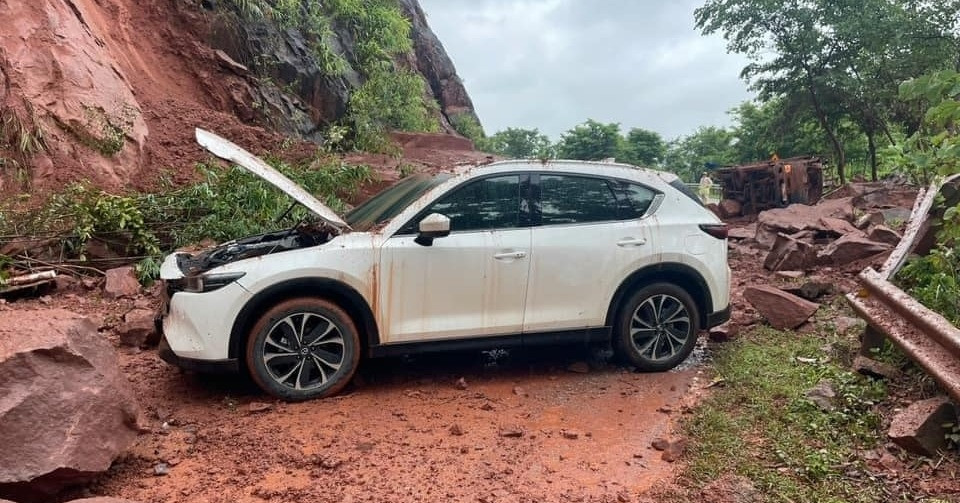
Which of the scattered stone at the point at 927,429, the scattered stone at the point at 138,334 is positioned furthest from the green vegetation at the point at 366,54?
the scattered stone at the point at 927,429

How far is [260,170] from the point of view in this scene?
13.7ft

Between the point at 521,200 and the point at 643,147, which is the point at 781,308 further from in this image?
the point at 643,147

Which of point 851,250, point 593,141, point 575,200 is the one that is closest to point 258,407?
point 575,200

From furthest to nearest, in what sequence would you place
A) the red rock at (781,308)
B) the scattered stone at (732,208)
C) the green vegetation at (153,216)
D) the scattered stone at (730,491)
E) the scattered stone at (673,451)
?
the scattered stone at (732,208) < the green vegetation at (153,216) < the red rock at (781,308) < the scattered stone at (673,451) < the scattered stone at (730,491)

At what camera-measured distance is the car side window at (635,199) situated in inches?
192

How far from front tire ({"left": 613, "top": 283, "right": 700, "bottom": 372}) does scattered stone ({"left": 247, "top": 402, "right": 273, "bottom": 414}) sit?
262 cm

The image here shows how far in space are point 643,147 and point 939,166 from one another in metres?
39.4

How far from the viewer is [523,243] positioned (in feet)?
14.9

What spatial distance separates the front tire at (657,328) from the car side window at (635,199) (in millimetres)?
594

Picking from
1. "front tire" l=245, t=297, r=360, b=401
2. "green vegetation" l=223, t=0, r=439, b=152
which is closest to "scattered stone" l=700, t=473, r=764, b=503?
"front tire" l=245, t=297, r=360, b=401

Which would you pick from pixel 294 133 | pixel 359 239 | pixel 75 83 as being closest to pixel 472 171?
pixel 359 239

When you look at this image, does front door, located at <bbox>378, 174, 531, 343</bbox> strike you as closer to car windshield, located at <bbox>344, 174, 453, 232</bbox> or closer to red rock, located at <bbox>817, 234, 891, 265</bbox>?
car windshield, located at <bbox>344, 174, 453, 232</bbox>

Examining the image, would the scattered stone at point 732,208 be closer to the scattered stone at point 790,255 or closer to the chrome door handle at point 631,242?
the scattered stone at point 790,255

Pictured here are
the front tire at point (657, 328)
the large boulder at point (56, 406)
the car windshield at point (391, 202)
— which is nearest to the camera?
the large boulder at point (56, 406)
